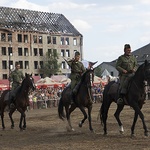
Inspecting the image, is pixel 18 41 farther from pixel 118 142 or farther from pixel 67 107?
pixel 118 142

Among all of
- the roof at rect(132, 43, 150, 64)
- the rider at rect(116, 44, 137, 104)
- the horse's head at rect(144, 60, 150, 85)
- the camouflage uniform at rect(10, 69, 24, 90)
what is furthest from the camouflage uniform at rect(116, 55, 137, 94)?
the roof at rect(132, 43, 150, 64)

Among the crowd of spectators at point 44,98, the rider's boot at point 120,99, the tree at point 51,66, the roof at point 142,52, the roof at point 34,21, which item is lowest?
the crowd of spectators at point 44,98

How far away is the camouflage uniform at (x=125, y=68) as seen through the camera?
561 inches

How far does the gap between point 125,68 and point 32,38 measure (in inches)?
3147

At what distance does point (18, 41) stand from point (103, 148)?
8200 cm

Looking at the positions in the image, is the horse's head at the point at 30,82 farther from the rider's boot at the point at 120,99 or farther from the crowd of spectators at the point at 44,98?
the crowd of spectators at the point at 44,98

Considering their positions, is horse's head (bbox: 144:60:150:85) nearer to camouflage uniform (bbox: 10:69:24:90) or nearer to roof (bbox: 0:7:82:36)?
camouflage uniform (bbox: 10:69:24:90)

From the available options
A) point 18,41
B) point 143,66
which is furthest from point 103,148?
point 18,41

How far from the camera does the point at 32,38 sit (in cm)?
9319

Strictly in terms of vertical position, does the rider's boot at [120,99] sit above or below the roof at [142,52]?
below

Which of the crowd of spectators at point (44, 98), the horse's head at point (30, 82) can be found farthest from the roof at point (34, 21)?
the horse's head at point (30, 82)

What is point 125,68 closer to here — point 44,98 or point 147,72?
point 147,72

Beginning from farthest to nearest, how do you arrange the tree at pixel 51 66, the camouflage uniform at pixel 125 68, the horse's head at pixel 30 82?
1. the tree at pixel 51 66
2. the horse's head at pixel 30 82
3. the camouflage uniform at pixel 125 68

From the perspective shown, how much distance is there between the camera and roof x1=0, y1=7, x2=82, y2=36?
9040cm
